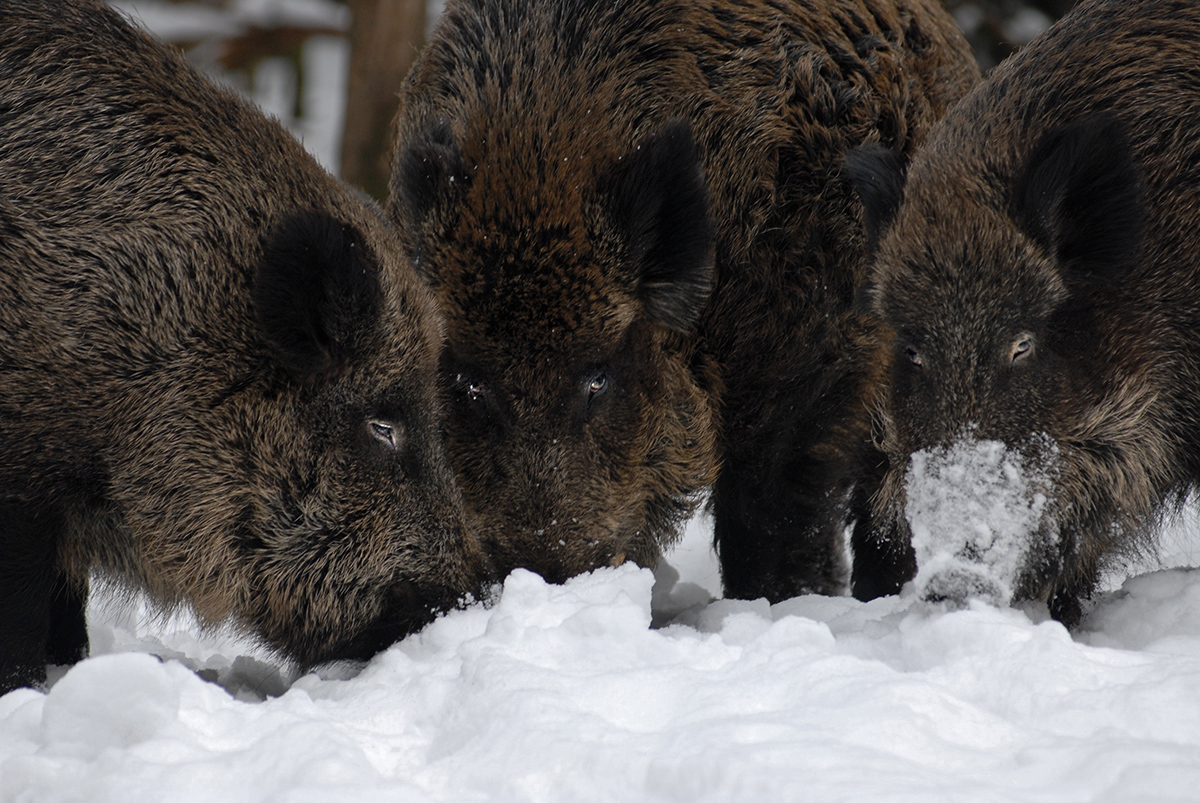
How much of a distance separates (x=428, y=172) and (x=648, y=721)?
94.8 inches

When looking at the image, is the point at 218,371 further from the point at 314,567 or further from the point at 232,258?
the point at 314,567

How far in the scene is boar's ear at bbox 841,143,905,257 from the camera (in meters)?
4.36

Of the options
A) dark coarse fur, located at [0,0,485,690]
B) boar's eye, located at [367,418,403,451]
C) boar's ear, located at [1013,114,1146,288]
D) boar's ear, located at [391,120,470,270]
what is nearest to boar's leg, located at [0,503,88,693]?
dark coarse fur, located at [0,0,485,690]

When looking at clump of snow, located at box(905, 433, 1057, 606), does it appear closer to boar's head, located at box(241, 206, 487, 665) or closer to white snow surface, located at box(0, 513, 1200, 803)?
white snow surface, located at box(0, 513, 1200, 803)

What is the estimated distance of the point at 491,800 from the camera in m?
2.51

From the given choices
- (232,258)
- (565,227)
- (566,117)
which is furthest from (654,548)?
(232,258)

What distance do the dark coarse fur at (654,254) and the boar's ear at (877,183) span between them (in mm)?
455

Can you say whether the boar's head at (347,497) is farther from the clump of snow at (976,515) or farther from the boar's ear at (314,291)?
the clump of snow at (976,515)

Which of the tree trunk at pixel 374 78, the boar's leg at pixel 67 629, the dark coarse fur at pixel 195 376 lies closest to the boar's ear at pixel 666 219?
the dark coarse fur at pixel 195 376

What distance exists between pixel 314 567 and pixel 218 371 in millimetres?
690

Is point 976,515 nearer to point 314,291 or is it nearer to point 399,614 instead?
point 399,614

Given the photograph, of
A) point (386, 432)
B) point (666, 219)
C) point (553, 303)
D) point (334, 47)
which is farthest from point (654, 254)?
point (334, 47)

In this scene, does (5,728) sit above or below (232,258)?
below

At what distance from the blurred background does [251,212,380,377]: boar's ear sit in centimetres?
120
